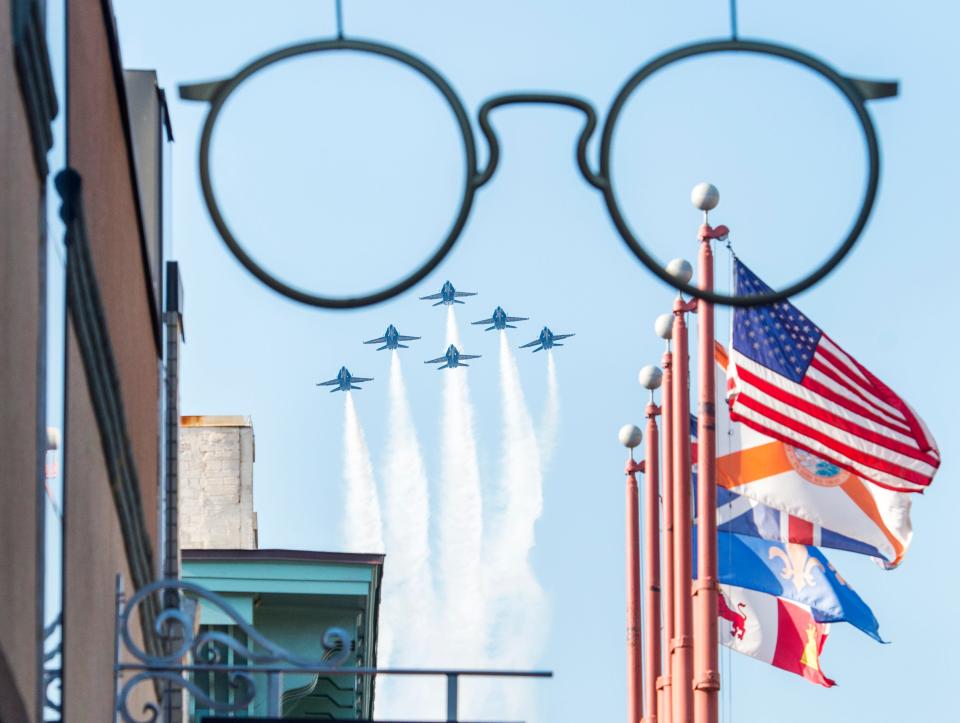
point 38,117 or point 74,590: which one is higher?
point 38,117

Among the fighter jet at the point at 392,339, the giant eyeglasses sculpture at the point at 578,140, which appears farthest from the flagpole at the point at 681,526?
the fighter jet at the point at 392,339

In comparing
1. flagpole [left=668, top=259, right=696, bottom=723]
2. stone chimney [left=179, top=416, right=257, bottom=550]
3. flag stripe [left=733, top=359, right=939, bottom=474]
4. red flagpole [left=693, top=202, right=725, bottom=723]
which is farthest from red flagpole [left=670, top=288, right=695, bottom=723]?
stone chimney [left=179, top=416, right=257, bottom=550]

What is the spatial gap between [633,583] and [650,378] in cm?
312

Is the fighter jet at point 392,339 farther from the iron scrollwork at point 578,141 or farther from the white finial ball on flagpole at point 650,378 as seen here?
the iron scrollwork at point 578,141

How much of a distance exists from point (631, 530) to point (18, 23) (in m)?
23.5

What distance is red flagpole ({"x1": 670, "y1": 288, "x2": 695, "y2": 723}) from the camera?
24719 millimetres

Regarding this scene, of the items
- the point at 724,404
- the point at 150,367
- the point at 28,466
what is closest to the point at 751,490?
the point at 724,404

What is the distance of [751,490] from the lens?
86.0 feet

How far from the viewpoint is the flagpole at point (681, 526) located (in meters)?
24.7

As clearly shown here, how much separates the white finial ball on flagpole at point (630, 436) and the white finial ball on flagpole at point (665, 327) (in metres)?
3.52

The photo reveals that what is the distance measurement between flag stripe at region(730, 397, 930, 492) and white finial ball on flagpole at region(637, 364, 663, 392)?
561 cm

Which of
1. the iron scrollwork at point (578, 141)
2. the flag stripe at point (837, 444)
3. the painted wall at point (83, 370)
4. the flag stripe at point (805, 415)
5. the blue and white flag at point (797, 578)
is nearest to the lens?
Answer: the iron scrollwork at point (578, 141)

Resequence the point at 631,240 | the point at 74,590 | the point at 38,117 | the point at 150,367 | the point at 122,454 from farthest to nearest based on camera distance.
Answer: the point at 150,367 < the point at 122,454 < the point at 74,590 < the point at 38,117 < the point at 631,240

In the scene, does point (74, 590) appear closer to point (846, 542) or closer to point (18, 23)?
point (18, 23)
